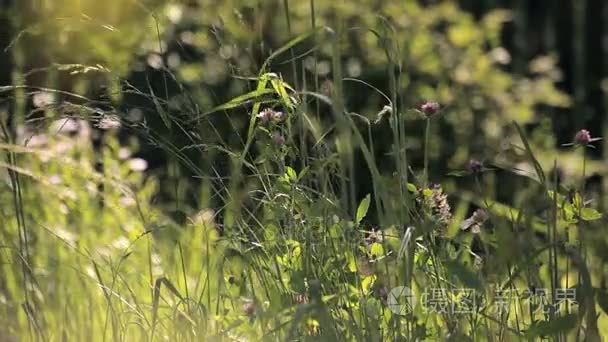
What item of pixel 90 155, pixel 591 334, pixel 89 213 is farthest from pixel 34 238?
pixel 591 334

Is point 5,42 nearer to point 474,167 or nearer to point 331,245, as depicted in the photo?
point 331,245

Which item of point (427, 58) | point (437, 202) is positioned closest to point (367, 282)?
point (437, 202)

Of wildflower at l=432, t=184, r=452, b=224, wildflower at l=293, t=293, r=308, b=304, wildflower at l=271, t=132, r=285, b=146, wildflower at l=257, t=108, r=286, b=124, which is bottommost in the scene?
wildflower at l=293, t=293, r=308, b=304

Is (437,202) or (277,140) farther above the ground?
(277,140)

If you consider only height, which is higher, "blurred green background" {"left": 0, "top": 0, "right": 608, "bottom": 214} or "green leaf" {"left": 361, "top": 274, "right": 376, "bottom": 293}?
"blurred green background" {"left": 0, "top": 0, "right": 608, "bottom": 214}

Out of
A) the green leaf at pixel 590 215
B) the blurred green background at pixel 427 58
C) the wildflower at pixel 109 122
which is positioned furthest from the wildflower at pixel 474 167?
the blurred green background at pixel 427 58

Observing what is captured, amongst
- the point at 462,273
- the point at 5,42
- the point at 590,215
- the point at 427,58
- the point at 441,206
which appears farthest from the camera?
the point at 427,58

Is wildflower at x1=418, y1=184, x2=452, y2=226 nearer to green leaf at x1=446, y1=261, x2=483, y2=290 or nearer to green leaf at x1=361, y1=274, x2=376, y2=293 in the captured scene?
green leaf at x1=361, y1=274, x2=376, y2=293

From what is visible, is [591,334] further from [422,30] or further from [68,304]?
[422,30]

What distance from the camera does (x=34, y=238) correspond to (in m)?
2.74

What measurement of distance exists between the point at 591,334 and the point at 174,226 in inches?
31.4

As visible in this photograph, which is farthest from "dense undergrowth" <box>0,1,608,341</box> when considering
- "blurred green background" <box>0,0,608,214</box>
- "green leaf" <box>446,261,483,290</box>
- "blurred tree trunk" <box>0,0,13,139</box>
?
"blurred green background" <box>0,0,608,214</box>

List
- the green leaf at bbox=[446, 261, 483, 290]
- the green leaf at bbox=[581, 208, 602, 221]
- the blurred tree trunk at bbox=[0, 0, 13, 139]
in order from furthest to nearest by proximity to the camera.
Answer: the blurred tree trunk at bbox=[0, 0, 13, 139] → the green leaf at bbox=[581, 208, 602, 221] → the green leaf at bbox=[446, 261, 483, 290]

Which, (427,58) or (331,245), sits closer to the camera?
(331,245)
